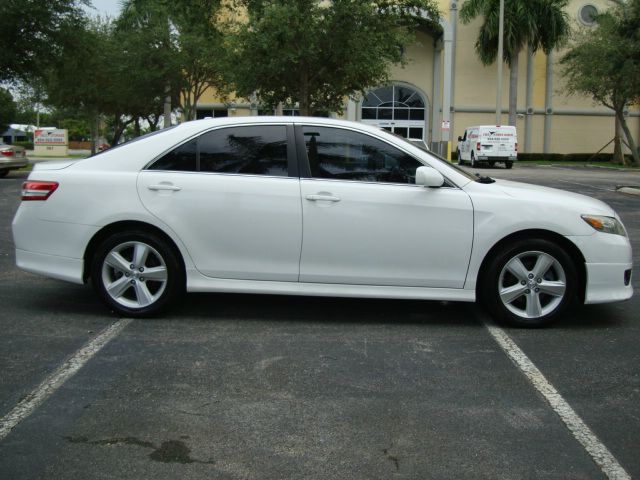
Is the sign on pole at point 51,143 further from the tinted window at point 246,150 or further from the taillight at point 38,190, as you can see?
the tinted window at point 246,150

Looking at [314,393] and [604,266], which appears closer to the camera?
[314,393]

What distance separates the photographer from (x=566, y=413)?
379cm

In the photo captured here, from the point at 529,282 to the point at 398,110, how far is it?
44082 millimetres

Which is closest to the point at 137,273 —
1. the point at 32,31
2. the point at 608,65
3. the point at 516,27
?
the point at 32,31

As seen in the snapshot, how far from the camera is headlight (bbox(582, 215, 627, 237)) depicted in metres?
5.43

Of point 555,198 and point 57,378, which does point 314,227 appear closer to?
point 555,198

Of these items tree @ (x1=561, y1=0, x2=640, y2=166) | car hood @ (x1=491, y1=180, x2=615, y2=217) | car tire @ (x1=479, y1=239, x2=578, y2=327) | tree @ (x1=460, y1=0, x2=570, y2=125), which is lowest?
car tire @ (x1=479, y1=239, x2=578, y2=327)

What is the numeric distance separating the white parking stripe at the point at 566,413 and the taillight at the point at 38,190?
3.58 m

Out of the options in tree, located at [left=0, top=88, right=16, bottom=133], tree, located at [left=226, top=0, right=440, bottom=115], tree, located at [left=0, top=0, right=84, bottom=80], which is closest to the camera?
tree, located at [left=226, top=0, right=440, bottom=115]

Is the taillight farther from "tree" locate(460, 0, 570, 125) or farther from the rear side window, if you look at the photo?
"tree" locate(460, 0, 570, 125)

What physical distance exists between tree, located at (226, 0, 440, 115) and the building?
73.3 feet

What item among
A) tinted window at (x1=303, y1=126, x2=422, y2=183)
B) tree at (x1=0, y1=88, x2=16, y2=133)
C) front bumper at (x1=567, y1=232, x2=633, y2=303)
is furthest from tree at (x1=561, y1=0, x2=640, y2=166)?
tree at (x1=0, y1=88, x2=16, y2=133)

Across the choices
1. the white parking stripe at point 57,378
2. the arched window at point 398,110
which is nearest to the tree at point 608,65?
the arched window at point 398,110

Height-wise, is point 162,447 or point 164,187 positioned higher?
point 164,187
